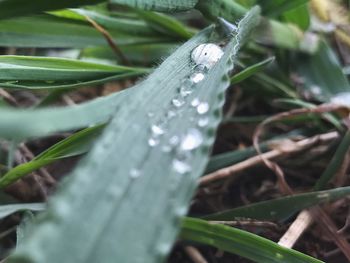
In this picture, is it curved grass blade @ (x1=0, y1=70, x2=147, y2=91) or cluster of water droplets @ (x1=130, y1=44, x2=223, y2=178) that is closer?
cluster of water droplets @ (x1=130, y1=44, x2=223, y2=178)

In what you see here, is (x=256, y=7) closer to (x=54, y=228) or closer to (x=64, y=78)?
(x=64, y=78)

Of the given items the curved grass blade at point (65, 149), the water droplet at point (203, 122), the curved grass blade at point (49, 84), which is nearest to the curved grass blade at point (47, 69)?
the curved grass blade at point (49, 84)

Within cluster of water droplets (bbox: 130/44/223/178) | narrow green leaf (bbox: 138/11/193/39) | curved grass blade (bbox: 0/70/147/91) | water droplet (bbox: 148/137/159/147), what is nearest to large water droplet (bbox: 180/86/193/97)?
cluster of water droplets (bbox: 130/44/223/178)

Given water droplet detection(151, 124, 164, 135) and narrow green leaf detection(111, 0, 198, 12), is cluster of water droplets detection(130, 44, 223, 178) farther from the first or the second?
narrow green leaf detection(111, 0, 198, 12)

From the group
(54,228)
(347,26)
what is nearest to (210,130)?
(54,228)

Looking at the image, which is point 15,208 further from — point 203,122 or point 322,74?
point 322,74

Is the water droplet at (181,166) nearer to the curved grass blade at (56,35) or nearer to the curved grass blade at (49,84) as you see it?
the curved grass blade at (49,84)
